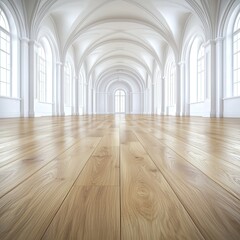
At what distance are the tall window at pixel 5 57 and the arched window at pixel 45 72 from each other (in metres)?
3.69

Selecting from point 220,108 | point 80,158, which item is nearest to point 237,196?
point 80,158

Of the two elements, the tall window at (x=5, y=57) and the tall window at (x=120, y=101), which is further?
the tall window at (x=120, y=101)

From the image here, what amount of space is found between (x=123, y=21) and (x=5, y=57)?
32.8ft

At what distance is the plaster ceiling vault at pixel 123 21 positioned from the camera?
42.3 ft

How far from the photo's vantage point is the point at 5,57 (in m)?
11.7

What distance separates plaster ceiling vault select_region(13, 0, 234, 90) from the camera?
1289 centimetres

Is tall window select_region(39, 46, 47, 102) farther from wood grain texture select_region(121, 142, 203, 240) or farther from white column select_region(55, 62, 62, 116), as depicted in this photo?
wood grain texture select_region(121, 142, 203, 240)

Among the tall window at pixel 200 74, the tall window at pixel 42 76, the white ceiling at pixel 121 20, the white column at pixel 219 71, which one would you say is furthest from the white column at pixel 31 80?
the tall window at pixel 200 74

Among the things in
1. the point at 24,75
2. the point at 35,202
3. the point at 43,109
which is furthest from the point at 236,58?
the point at 35,202

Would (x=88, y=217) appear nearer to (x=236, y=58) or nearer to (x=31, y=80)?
(x=236, y=58)

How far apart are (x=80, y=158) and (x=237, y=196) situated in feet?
3.39

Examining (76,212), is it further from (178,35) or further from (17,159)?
(178,35)

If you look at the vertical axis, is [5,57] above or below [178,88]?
above

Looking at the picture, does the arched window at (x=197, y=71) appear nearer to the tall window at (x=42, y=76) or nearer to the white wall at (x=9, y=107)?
the tall window at (x=42, y=76)
